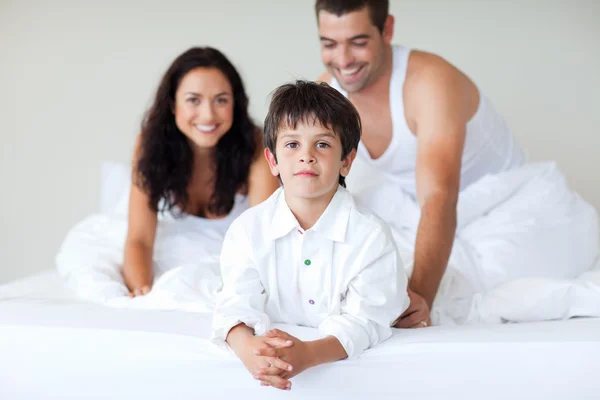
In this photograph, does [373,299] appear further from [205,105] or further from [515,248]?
[205,105]

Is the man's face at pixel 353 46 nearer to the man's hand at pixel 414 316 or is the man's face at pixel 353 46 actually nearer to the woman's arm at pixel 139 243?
the woman's arm at pixel 139 243

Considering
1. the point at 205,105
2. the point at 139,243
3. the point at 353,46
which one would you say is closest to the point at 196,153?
the point at 205,105

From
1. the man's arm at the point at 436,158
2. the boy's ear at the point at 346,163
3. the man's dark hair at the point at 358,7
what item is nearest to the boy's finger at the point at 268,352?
the boy's ear at the point at 346,163

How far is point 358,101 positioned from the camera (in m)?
2.25

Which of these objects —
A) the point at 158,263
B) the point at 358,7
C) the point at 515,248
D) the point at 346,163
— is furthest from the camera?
the point at 158,263

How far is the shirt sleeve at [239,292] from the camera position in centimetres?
138

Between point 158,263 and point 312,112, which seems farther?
point 158,263

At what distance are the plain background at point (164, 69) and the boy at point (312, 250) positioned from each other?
1.58m

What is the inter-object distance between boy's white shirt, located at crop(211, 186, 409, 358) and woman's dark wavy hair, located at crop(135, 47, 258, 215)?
0.77 meters

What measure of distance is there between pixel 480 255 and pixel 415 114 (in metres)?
0.46

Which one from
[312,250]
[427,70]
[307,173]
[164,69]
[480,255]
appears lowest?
[480,255]

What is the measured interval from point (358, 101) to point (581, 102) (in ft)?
3.98

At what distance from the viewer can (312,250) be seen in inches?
56.7

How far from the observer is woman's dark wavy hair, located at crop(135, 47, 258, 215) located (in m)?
2.20
